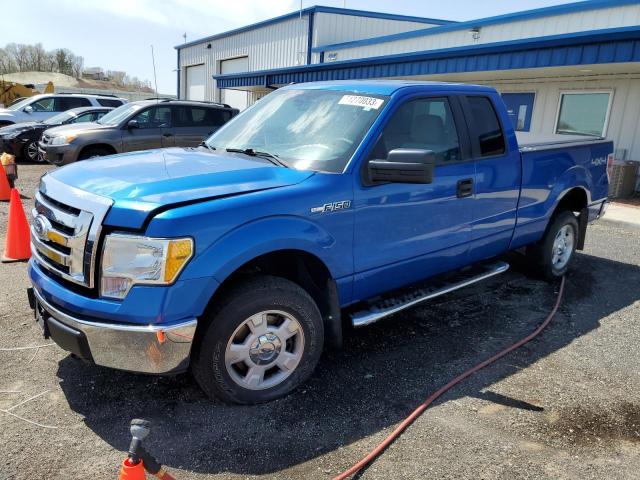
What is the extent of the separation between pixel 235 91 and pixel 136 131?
57.7 feet

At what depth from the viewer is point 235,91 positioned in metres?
27.4

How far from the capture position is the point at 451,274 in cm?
443

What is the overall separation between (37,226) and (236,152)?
1410 mm

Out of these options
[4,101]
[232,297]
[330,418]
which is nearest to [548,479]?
[330,418]

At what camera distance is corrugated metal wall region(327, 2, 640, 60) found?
11406 mm

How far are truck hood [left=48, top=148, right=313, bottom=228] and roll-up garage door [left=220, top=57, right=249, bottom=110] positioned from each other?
23.7 metres

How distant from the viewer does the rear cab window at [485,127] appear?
427cm

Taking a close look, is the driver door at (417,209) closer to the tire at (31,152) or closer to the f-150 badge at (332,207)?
the f-150 badge at (332,207)

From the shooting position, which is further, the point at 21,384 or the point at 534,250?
the point at 534,250

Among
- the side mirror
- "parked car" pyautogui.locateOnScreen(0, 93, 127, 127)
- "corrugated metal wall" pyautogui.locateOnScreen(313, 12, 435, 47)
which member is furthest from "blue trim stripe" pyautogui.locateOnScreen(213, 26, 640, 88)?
the side mirror

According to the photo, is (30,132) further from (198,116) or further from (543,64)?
(543,64)

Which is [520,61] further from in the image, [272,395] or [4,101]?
[4,101]

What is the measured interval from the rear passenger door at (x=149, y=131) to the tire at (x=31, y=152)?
4604 mm

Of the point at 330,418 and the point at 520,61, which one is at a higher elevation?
the point at 520,61
